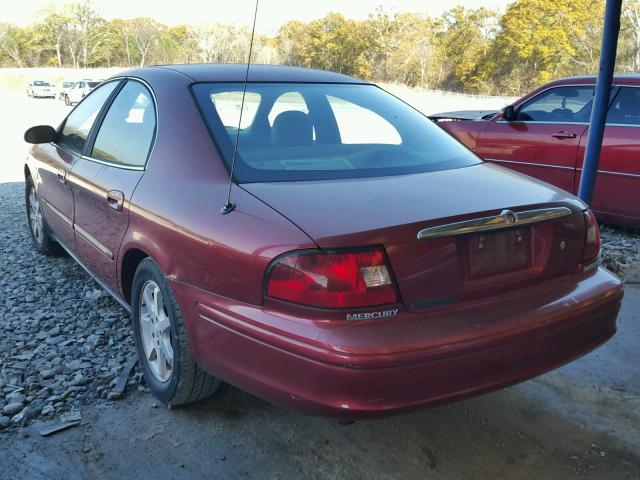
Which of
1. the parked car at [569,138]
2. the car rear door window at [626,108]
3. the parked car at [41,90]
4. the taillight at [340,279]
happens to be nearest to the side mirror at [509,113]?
the parked car at [569,138]

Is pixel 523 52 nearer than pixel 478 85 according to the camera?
Yes

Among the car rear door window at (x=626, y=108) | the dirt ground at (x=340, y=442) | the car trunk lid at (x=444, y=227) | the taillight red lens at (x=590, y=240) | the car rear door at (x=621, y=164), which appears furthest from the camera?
the car rear door window at (x=626, y=108)

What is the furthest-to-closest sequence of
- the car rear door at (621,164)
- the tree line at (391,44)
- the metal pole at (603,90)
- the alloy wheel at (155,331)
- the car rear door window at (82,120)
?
the tree line at (391,44)
the car rear door at (621,164)
the metal pole at (603,90)
the car rear door window at (82,120)
the alloy wheel at (155,331)

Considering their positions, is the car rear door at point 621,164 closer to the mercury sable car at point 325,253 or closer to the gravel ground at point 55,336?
the gravel ground at point 55,336

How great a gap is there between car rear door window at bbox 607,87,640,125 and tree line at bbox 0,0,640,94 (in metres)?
42.8

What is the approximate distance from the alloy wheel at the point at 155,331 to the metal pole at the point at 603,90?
358 centimetres

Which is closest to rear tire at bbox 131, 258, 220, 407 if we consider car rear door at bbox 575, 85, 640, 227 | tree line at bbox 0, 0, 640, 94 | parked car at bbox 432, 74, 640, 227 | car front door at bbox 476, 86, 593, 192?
parked car at bbox 432, 74, 640, 227

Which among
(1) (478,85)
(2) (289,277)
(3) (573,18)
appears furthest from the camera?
(1) (478,85)

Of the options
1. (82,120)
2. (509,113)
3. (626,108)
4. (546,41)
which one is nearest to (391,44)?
(546,41)

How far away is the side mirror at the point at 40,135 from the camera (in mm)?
4273

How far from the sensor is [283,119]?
9.99 feet

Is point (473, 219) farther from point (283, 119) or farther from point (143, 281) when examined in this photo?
point (143, 281)

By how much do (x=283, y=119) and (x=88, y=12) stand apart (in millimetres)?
87212

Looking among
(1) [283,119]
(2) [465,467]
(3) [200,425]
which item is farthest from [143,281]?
(2) [465,467]
